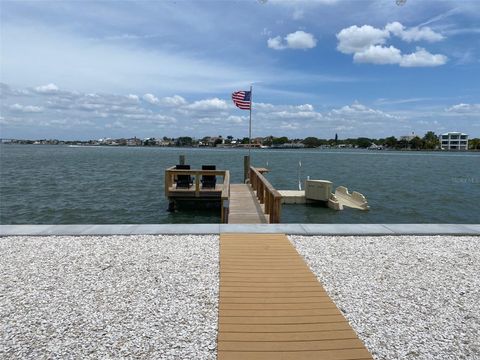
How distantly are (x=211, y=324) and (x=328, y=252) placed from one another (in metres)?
2.92

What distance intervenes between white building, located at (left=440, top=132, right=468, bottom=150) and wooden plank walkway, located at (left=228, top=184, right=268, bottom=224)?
191m

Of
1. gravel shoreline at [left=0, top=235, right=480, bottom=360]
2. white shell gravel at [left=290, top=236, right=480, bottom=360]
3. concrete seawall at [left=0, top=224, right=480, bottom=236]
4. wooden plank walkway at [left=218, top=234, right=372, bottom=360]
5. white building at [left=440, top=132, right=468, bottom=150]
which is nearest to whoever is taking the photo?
wooden plank walkway at [left=218, top=234, right=372, bottom=360]

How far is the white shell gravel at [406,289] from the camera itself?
10.9 feet

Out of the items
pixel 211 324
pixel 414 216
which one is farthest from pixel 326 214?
pixel 211 324

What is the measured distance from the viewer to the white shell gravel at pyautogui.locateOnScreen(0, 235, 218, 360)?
316cm

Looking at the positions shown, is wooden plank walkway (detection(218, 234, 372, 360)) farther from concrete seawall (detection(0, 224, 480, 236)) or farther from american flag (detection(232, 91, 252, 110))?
american flag (detection(232, 91, 252, 110))

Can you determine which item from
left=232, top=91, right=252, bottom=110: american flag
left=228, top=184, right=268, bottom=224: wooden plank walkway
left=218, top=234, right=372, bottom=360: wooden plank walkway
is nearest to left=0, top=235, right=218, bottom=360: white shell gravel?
left=218, top=234, right=372, bottom=360: wooden plank walkway

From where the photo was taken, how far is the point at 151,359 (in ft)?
9.75

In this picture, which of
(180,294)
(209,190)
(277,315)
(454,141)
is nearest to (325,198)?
(209,190)

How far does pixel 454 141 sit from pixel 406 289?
200668mm

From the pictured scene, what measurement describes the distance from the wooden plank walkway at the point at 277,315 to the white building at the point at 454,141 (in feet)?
652

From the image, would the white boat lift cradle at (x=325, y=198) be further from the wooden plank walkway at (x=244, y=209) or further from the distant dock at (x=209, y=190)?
the wooden plank walkway at (x=244, y=209)

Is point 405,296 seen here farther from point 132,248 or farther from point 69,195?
point 69,195

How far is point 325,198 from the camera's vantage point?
18.2 metres
